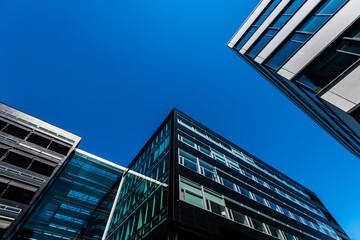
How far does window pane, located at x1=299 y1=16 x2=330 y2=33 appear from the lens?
28.8 feet

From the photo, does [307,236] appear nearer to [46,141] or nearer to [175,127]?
[175,127]

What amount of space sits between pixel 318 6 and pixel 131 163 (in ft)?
89.3

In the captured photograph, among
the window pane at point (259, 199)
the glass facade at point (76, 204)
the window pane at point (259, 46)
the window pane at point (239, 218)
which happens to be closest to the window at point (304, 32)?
the window pane at point (259, 46)

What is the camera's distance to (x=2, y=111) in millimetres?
29156

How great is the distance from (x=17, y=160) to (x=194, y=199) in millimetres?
28262

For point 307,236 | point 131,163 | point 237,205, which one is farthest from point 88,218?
point 307,236

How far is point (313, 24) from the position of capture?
932cm

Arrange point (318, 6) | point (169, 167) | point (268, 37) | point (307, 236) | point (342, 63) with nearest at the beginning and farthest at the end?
point (342, 63), point (318, 6), point (268, 37), point (169, 167), point (307, 236)

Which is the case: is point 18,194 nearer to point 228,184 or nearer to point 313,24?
point 228,184

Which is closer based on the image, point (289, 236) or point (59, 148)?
point (289, 236)

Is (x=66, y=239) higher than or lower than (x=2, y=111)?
lower

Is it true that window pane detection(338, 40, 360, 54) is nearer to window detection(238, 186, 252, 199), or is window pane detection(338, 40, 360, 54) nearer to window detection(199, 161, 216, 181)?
window detection(199, 161, 216, 181)

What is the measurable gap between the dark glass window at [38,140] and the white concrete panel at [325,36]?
36514mm

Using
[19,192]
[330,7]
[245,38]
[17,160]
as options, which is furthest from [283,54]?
[17,160]
